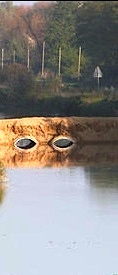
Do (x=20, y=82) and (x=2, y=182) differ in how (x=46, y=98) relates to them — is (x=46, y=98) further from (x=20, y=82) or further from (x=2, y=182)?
(x=2, y=182)

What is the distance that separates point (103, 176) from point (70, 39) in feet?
154

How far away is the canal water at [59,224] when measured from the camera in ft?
53.0

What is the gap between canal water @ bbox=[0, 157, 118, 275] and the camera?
53.0ft

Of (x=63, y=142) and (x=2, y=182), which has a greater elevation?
(x=2, y=182)

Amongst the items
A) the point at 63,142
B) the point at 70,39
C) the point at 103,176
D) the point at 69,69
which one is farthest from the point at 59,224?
the point at 70,39

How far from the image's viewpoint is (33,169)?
3164cm

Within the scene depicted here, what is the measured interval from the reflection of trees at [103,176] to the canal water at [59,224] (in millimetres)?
27

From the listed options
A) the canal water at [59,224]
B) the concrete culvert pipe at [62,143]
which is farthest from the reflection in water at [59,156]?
the canal water at [59,224]

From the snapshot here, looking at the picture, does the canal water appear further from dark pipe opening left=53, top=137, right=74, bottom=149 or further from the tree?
the tree

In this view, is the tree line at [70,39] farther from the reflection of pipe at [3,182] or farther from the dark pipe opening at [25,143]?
the reflection of pipe at [3,182]

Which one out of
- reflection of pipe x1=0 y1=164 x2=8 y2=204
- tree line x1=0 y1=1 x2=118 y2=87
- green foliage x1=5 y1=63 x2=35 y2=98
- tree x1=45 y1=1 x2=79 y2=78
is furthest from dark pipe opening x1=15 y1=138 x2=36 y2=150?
tree x1=45 y1=1 x2=79 y2=78

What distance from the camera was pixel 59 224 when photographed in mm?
20000

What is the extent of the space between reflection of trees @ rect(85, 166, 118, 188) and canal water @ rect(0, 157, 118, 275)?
3cm

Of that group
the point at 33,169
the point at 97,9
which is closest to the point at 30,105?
the point at 97,9
